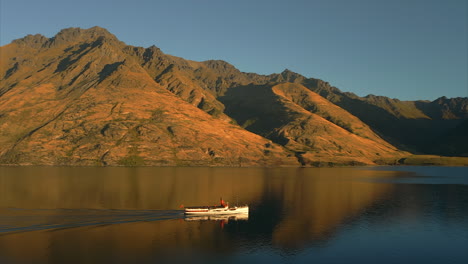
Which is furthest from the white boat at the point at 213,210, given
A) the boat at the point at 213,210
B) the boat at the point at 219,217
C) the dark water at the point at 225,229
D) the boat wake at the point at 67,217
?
the boat wake at the point at 67,217

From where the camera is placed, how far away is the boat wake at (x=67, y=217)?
86688 mm

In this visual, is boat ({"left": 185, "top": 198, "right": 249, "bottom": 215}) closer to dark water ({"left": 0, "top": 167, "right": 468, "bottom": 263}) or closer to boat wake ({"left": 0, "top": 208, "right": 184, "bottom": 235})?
dark water ({"left": 0, "top": 167, "right": 468, "bottom": 263})

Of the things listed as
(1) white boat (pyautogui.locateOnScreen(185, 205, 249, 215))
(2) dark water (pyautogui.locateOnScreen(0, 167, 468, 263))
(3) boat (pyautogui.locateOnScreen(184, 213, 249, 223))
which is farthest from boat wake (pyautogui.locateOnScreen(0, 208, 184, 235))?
(1) white boat (pyautogui.locateOnScreen(185, 205, 249, 215))

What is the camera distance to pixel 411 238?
86.5 metres

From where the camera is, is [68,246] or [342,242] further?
[342,242]

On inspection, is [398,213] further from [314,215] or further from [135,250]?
[135,250]

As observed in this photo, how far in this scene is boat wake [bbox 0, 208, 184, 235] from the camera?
86688mm

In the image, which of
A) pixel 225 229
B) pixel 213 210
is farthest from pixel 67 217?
pixel 225 229

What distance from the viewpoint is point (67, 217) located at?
96.6 m

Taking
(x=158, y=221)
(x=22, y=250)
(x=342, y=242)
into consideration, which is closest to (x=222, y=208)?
(x=158, y=221)

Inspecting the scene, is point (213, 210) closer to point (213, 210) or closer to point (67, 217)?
point (213, 210)

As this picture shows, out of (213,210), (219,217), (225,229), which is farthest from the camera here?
(213,210)

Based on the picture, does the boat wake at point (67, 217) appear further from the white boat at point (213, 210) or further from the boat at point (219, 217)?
the white boat at point (213, 210)

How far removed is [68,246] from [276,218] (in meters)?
55.2
